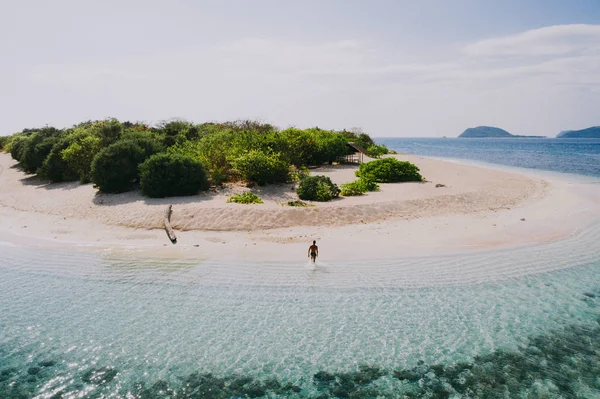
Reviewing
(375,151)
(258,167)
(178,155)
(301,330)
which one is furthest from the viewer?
(375,151)

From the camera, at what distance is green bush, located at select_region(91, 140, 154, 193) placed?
24719mm

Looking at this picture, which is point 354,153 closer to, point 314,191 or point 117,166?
point 314,191

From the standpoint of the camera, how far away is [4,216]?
23.8 metres

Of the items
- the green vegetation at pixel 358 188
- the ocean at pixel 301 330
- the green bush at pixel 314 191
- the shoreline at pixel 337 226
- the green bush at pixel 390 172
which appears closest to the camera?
the ocean at pixel 301 330

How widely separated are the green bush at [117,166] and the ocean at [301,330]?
10.2 metres

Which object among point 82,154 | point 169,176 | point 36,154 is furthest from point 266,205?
point 36,154

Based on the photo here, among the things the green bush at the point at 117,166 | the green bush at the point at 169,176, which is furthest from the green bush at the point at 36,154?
the green bush at the point at 169,176

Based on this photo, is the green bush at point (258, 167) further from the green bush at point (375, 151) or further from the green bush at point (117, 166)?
the green bush at point (375, 151)

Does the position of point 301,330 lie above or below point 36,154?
below

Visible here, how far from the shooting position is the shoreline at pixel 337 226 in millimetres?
16781

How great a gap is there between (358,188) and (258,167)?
6.52 m

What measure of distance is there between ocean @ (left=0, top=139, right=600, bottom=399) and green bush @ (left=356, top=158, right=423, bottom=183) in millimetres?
15062

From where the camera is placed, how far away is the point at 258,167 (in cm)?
2522

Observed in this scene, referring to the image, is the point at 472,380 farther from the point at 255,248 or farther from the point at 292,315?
the point at 255,248
